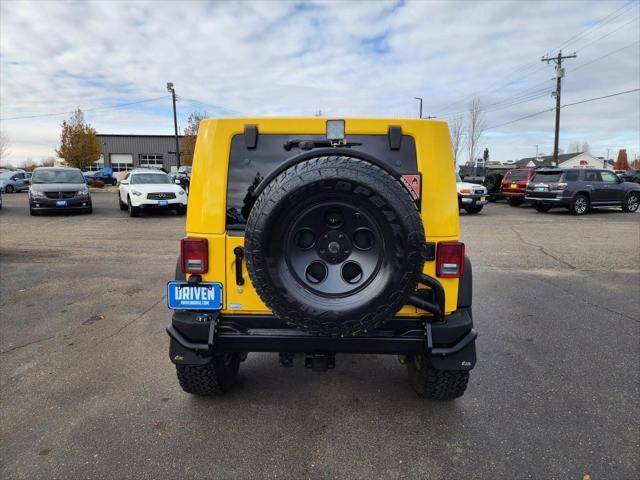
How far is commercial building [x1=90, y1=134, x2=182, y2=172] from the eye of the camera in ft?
231

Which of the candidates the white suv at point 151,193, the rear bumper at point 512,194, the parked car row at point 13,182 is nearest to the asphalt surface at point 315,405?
the white suv at point 151,193

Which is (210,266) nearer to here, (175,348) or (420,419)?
(175,348)

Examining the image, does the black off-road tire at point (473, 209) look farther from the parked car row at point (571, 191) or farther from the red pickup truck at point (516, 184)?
the red pickup truck at point (516, 184)

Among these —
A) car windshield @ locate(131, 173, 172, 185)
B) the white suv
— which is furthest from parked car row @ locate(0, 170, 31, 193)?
the white suv

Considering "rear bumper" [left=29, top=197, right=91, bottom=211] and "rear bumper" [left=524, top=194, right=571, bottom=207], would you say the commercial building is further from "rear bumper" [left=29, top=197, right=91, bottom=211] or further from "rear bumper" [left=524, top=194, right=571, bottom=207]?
"rear bumper" [left=524, top=194, right=571, bottom=207]

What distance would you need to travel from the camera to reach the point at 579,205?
17672 millimetres

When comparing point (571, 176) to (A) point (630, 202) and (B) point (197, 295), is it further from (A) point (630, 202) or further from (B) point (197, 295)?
(B) point (197, 295)

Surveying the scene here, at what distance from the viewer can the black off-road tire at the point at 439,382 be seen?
311 centimetres

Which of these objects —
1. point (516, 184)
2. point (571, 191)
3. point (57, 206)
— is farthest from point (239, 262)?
point (516, 184)

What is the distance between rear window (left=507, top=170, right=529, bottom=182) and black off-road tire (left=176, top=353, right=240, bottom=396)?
20.3 m

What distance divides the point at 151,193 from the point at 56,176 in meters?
4.14

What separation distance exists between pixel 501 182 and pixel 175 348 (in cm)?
2249

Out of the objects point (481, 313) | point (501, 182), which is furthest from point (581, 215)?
point (481, 313)

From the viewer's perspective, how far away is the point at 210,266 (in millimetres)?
2816
